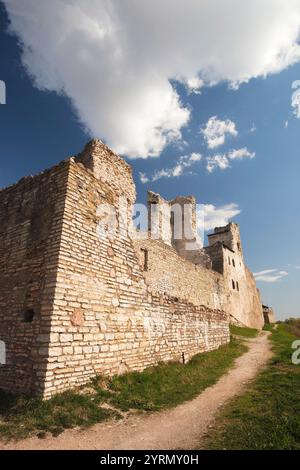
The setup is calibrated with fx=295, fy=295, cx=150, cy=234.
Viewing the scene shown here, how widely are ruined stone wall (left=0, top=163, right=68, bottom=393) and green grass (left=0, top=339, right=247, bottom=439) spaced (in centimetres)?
50

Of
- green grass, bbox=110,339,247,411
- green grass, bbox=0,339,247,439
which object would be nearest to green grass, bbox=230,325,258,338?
green grass, bbox=110,339,247,411

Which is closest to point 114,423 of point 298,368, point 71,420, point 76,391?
point 71,420

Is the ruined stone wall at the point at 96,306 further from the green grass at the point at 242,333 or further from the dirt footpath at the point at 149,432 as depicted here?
the green grass at the point at 242,333

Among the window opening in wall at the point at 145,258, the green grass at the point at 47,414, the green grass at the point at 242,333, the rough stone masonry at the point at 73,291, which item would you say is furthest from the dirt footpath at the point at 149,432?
the green grass at the point at 242,333

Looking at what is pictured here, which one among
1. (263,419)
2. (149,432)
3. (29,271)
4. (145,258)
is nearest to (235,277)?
(145,258)

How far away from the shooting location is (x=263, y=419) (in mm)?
5383

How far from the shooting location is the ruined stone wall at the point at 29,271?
614 centimetres

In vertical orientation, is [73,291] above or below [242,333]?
above

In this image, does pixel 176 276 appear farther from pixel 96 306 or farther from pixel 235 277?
pixel 235 277

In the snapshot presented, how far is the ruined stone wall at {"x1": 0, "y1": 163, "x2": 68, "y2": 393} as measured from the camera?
20.1 feet

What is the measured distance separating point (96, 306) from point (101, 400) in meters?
2.05

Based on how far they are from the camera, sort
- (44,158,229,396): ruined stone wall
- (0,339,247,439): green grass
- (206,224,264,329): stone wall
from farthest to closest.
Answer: (206,224,264,329): stone wall, (44,158,229,396): ruined stone wall, (0,339,247,439): green grass

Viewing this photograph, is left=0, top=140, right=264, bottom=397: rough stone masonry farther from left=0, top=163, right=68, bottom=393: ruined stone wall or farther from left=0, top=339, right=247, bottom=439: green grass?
left=0, top=339, right=247, bottom=439: green grass

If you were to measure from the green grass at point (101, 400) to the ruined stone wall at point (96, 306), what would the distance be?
0.32 metres
